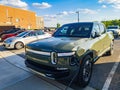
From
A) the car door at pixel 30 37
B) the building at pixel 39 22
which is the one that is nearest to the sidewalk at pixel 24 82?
the car door at pixel 30 37

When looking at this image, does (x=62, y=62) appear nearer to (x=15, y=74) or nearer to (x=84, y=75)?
(x=84, y=75)

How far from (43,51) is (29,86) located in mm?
1132

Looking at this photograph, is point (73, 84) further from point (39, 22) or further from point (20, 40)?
point (39, 22)

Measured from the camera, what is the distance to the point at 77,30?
17.8 feet

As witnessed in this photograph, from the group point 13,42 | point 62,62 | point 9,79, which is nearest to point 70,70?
point 62,62

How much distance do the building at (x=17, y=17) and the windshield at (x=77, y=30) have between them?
38.4 metres

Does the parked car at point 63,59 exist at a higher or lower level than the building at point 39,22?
lower

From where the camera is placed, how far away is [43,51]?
392cm

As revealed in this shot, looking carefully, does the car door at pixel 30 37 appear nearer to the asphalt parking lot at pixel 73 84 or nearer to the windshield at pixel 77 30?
the windshield at pixel 77 30

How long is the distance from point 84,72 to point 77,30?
70.8 inches

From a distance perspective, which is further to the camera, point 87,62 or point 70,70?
point 87,62

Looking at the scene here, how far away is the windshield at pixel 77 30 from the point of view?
5.12 metres

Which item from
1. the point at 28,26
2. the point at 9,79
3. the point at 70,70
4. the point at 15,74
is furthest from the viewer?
the point at 28,26

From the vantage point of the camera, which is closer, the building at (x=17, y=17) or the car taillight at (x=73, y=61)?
the car taillight at (x=73, y=61)
